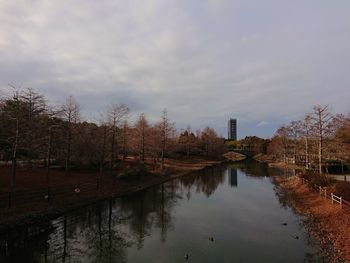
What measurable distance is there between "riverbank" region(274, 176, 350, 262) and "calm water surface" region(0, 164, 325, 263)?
30.0 inches

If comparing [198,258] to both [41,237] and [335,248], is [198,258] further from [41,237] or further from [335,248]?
[41,237]

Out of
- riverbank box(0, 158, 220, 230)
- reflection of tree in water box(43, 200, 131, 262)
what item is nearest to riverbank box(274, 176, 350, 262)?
reflection of tree in water box(43, 200, 131, 262)

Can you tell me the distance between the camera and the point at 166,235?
2188 cm

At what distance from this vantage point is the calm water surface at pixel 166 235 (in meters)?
17.4

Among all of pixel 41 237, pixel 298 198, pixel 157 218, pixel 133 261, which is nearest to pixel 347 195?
pixel 298 198

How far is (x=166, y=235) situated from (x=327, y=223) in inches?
442

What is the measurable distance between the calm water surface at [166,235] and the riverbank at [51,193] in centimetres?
113

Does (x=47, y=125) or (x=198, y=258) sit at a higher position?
(x=47, y=125)

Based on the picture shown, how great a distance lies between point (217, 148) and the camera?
13312 cm

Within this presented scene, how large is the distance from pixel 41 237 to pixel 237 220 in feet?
49.2

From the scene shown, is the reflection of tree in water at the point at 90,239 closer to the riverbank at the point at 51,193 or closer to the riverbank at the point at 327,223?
the riverbank at the point at 51,193

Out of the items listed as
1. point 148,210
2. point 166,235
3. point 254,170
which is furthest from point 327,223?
point 254,170

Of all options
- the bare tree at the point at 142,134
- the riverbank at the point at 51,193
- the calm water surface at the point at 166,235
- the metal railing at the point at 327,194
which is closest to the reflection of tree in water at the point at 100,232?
the calm water surface at the point at 166,235

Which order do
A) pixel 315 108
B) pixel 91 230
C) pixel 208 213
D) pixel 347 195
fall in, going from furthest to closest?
pixel 315 108 < pixel 208 213 < pixel 347 195 < pixel 91 230
